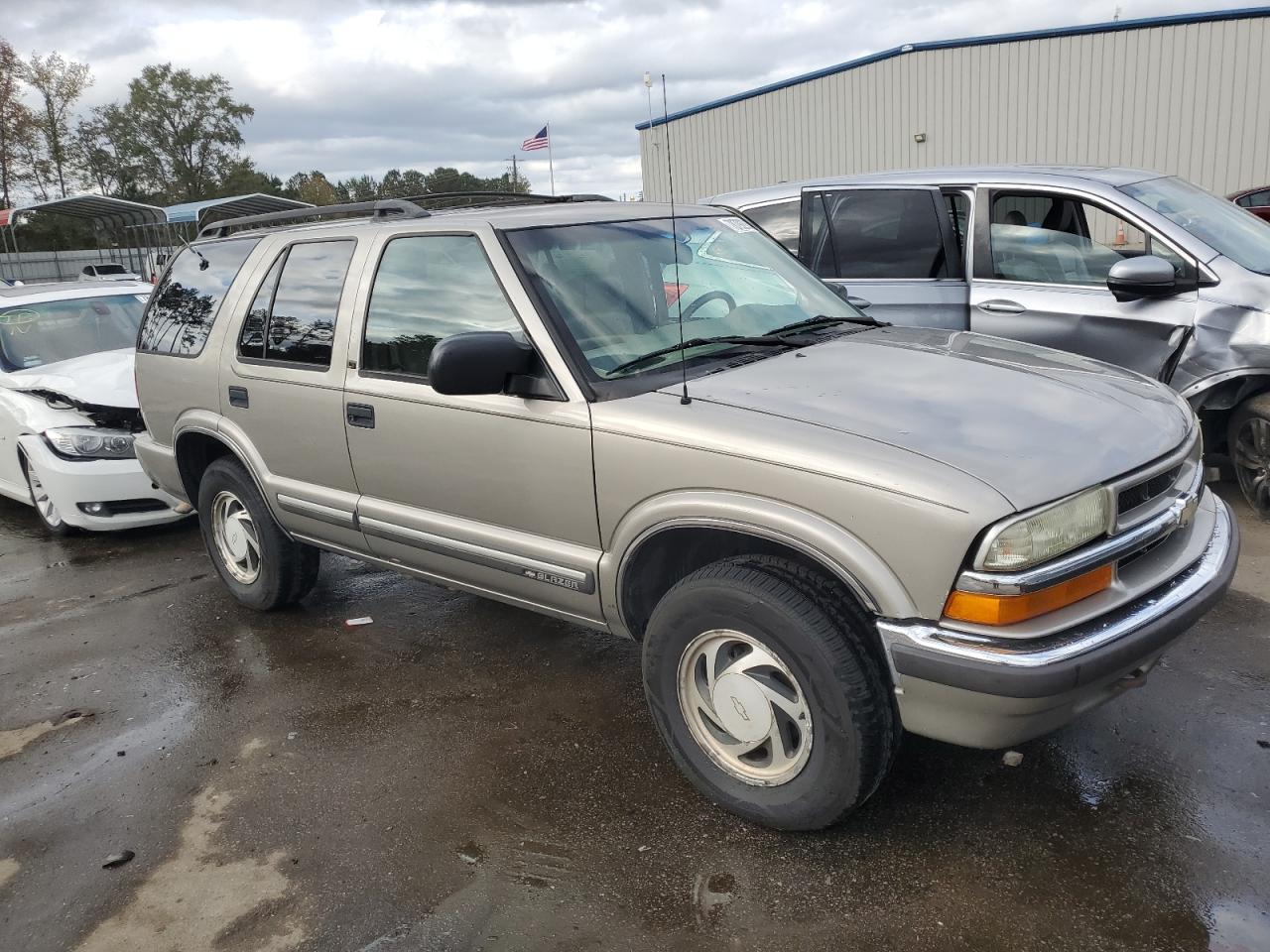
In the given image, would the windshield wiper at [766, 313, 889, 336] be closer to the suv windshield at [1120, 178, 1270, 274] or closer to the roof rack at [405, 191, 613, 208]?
the roof rack at [405, 191, 613, 208]

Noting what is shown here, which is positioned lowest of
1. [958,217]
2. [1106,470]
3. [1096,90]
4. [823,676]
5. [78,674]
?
[78,674]

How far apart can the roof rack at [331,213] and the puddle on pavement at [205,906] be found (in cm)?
253

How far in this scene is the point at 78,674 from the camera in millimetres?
4566

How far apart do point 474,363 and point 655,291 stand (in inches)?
32.2

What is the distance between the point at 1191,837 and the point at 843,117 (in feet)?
73.2

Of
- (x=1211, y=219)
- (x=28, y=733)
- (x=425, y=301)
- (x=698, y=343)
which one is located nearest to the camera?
(x=698, y=343)

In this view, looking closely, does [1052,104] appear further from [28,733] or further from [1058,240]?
[28,733]

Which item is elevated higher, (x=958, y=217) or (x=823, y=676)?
(x=958, y=217)

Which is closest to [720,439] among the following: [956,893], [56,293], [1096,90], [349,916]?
[956,893]

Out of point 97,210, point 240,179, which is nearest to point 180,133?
point 240,179

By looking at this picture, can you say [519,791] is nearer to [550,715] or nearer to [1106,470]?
[550,715]

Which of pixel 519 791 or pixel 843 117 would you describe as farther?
pixel 843 117

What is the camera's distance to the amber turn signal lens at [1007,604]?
7.88ft

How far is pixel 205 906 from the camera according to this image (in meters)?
2.83
